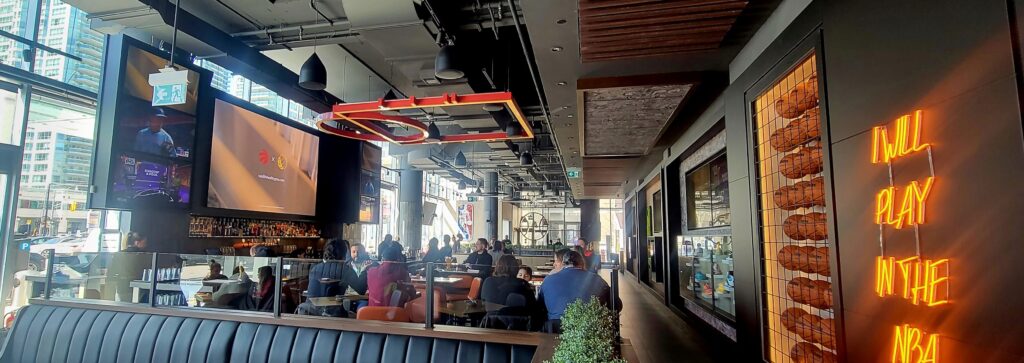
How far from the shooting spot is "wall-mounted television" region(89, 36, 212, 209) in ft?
19.3

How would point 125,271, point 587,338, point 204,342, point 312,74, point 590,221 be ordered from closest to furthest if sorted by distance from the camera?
point 587,338, point 204,342, point 125,271, point 312,74, point 590,221

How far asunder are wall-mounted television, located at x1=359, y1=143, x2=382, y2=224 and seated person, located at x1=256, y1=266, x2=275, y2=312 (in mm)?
7934

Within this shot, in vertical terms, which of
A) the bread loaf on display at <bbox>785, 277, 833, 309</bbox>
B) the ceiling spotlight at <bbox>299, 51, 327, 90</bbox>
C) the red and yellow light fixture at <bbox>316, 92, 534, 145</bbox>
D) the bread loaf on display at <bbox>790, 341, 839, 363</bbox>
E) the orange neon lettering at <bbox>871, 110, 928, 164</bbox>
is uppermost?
the ceiling spotlight at <bbox>299, 51, 327, 90</bbox>

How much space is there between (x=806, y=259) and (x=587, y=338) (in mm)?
1956

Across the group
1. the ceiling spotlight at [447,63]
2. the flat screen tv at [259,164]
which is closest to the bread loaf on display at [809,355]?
the ceiling spotlight at [447,63]

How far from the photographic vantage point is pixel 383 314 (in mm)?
3553

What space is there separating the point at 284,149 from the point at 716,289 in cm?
776

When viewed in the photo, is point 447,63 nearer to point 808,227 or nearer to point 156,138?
point 808,227

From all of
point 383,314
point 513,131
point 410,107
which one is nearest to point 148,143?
point 410,107

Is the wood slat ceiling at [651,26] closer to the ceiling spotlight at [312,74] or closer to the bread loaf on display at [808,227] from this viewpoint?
the bread loaf on display at [808,227]

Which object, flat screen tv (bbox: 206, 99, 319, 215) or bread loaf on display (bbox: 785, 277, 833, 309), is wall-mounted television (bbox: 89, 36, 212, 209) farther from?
bread loaf on display (bbox: 785, 277, 833, 309)

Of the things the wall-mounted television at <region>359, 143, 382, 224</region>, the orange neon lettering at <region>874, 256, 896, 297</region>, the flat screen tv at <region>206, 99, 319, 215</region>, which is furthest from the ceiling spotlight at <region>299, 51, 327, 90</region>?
the wall-mounted television at <region>359, 143, 382, 224</region>

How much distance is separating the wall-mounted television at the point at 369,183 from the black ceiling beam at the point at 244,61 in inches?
106

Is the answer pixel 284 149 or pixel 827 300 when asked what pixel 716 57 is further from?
pixel 284 149
